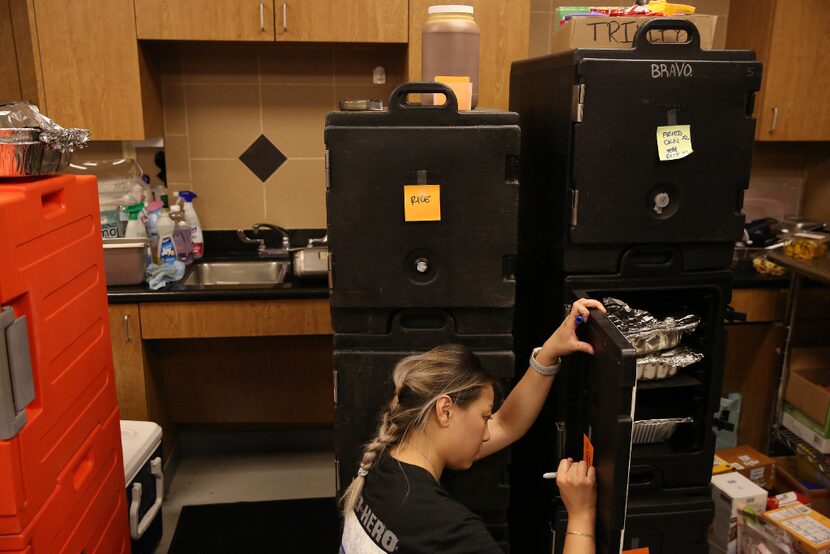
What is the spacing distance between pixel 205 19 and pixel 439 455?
1.97 metres

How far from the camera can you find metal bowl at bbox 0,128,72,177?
1299 mm

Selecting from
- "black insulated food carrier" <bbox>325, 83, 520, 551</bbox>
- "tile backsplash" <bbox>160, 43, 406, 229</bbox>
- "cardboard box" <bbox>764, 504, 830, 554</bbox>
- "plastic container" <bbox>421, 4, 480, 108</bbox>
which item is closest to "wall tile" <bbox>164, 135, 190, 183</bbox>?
"tile backsplash" <bbox>160, 43, 406, 229</bbox>

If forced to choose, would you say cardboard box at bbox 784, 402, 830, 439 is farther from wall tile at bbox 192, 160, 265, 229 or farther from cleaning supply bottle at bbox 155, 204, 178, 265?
cleaning supply bottle at bbox 155, 204, 178, 265

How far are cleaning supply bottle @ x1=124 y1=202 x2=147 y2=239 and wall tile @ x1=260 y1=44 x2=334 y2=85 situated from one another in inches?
30.3

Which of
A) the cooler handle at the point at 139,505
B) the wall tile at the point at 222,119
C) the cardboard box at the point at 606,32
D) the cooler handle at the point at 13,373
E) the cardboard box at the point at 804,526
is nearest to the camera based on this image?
the cooler handle at the point at 13,373

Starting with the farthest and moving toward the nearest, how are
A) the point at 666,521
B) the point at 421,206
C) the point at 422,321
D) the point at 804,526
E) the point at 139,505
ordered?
the point at 804,526 < the point at 139,505 < the point at 666,521 < the point at 422,321 < the point at 421,206

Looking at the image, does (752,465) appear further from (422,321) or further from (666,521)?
(422,321)

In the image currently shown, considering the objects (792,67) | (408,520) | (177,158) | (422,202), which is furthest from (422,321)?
(792,67)

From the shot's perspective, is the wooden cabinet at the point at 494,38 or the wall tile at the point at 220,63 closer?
the wooden cabinet at the point at 494,38

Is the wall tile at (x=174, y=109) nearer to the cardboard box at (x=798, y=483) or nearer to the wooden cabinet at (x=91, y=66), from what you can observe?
the wooden cabinet at (x=91, y=66)

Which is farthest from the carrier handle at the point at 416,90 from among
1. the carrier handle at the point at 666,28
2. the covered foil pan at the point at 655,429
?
the covered foil pan at the point at 655,429

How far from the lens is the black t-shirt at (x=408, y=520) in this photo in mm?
1306

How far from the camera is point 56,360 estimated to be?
1356 millimetres

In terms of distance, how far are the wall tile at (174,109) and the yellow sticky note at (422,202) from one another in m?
1.98
